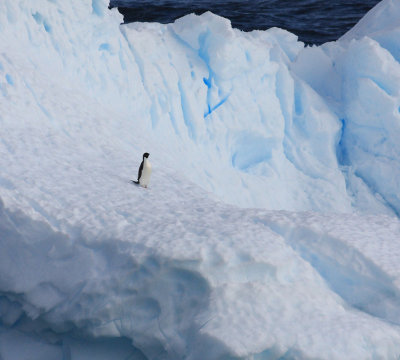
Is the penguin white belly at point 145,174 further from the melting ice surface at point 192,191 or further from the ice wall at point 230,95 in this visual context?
the ice wall at point 230,95

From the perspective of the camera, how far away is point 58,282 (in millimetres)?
4383

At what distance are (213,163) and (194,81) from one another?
111 cm

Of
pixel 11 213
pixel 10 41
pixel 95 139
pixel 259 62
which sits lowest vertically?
pixel 11 213

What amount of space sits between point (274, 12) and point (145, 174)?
13088 mm

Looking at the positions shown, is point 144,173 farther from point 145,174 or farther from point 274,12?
point 274,12

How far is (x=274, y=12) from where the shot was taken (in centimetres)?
1747

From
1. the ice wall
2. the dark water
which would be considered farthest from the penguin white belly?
the dark water

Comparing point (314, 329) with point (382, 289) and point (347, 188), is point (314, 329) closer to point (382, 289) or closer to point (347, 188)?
point (382, 289)

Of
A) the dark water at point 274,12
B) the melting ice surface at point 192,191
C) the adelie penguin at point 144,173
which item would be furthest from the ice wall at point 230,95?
the dark water at point 274,12

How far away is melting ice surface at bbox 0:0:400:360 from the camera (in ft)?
13.2

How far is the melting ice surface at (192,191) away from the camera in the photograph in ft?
13.2

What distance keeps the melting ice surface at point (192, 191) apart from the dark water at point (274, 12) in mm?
6888

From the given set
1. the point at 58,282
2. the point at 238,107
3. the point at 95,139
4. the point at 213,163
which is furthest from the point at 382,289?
the point at 238,107

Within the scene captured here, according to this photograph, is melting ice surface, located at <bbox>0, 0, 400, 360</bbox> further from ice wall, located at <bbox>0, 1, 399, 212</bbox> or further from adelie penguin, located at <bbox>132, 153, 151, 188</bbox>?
adelie penguin, located at <bbox>132, 153, 151, 188</bbox>
